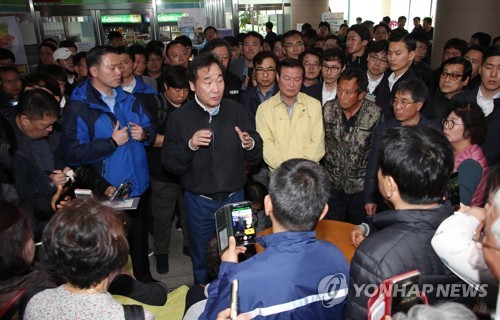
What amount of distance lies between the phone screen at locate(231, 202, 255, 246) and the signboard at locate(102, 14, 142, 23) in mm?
8804

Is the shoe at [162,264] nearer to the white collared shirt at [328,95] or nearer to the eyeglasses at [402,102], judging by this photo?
the white collared shirt at [328,95]

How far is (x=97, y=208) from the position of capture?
1.51m

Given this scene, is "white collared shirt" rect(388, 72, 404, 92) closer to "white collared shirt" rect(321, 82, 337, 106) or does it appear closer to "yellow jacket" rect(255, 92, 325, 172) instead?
"white collared shirt" rect(321, 82, 337, 106)

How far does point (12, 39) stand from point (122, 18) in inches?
105

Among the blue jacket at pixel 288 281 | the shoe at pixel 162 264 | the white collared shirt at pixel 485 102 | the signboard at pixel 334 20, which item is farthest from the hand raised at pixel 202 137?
the signboard at pixel 334 20

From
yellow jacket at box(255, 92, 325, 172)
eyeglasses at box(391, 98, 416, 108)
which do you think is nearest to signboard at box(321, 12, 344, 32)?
yellow jacket at box(255, 92, 325, 172)

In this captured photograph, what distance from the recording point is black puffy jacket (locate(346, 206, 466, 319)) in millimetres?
1415

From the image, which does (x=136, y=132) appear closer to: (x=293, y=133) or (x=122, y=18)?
(x=293, y=133)

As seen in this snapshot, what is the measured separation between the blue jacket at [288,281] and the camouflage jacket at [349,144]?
1.85 metres

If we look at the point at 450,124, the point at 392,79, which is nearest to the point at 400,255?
the point at 450,124

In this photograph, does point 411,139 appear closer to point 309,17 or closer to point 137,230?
point 137,230

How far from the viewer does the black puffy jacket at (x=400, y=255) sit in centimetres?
142

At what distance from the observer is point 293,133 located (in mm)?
3350

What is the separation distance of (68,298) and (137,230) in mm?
1911
